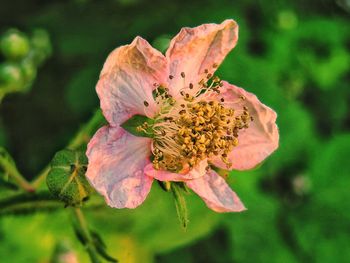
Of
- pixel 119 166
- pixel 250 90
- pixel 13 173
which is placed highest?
pixel 119 166

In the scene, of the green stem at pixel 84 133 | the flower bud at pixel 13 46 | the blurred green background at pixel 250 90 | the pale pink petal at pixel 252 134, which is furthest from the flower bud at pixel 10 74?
the pale pink petal at pixel 252 134

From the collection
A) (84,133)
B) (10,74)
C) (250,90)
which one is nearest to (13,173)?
(84,133)

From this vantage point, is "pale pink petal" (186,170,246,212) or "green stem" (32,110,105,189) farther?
"green stem" (32,110,105,189)

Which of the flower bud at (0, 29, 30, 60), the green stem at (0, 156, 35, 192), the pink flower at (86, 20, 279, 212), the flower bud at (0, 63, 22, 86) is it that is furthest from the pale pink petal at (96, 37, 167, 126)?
the flower bud at (0, 29, 30, 60)

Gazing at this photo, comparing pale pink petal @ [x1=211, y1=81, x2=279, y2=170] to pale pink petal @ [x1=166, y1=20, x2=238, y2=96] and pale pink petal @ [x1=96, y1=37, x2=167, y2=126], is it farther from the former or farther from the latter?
pale pink petal @ [x1=96, y1=37, x2=167, y2=126]

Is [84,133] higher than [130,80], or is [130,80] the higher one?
[130,80]

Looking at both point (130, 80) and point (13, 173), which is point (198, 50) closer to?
point (130, 80)

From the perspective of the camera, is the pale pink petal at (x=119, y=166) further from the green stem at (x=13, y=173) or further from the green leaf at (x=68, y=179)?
the green stem at (x=13, y=173)
